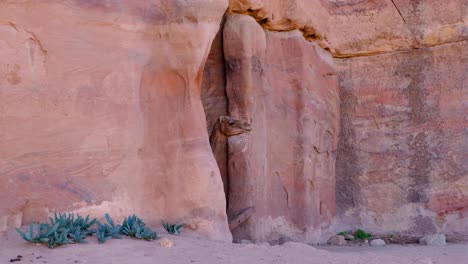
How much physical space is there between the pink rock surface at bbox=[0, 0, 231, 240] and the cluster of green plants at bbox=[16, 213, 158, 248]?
21cm

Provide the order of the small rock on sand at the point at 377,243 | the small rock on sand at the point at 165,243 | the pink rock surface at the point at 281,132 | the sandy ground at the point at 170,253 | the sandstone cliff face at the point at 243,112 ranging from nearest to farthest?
1. the sandy ground at the point at 170,253
2. the small rock on sand at the point at 165,243
3. the sandstone cliff face at the point at 243,112
4. the pink rock surface at the point at 281,132
5. the small rock on sand at the point at 377,243

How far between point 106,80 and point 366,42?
6.10m

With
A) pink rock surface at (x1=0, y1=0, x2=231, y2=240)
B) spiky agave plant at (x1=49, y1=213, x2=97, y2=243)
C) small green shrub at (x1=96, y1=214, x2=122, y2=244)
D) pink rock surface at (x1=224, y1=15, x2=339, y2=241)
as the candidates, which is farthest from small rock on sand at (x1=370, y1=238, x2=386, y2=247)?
spiky agave plant at (x1=49, y1=213, x2=97, y2=243)

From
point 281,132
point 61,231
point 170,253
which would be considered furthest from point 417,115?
point 61,231

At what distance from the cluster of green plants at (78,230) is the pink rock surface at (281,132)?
9.26ft

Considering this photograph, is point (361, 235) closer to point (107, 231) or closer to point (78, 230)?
point (107, 231)

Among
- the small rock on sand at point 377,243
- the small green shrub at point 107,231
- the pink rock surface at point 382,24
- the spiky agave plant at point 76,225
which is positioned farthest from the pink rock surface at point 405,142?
the spiky agave plant at point 76,225

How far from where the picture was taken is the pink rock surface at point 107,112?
4.70 m

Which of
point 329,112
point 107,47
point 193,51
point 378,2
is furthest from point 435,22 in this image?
point 107,47

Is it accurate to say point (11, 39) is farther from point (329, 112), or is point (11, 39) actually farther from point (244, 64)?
point (329, 112)

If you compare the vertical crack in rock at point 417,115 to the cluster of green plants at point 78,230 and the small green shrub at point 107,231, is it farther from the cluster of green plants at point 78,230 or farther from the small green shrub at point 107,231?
the small green shrub at point 107,231

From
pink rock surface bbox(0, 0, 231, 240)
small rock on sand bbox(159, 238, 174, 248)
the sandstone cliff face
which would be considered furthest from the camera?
the sandstone cliff face

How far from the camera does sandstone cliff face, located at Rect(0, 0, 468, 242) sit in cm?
485

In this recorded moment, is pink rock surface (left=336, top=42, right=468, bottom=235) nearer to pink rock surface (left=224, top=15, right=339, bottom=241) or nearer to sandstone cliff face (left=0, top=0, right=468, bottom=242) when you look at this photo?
sandstone cliff face (left=0, top=0, right=468, bottom=242)
